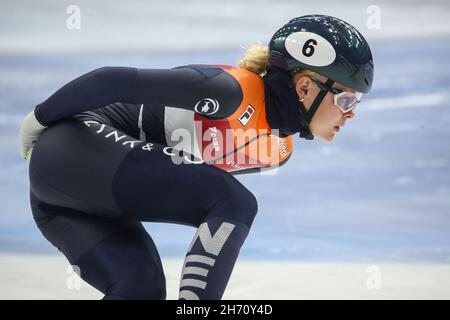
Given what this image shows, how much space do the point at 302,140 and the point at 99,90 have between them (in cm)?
316

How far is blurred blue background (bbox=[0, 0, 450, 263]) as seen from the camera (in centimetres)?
427

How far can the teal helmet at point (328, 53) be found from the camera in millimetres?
2414

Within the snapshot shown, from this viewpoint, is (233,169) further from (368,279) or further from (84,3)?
(84,3)

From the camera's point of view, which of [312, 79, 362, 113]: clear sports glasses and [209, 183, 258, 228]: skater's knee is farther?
[312, 79, 362, 113]: clear sports glasses

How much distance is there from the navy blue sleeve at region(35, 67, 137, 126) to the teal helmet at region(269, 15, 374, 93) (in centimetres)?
61

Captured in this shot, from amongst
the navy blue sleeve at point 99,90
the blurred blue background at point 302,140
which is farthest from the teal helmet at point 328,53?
the blurred blue background at point 302,140

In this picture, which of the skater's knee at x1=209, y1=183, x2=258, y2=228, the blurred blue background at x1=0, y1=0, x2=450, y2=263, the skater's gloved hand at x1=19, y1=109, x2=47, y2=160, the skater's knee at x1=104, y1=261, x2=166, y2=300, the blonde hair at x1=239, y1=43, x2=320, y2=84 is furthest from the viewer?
the blurred blue background at x1=0, y1=0, x2=450, y2=263

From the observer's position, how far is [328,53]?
2.41m

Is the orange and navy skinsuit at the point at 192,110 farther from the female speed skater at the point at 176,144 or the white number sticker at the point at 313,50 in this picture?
the white number sticker at the point at 313,50

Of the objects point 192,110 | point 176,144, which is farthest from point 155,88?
point 176,144

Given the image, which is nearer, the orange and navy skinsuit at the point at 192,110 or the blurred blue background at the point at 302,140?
the orange and navy skinsuit at the point at 192,110

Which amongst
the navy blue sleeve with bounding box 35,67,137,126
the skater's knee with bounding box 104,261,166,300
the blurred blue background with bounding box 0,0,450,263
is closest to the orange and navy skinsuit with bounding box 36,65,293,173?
the navy blue sleeve with bounding box 35,67,137,126

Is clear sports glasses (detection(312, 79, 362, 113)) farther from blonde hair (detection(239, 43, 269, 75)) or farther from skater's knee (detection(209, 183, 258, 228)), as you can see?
skater's knee (detection(209, 183, 258, 228))
